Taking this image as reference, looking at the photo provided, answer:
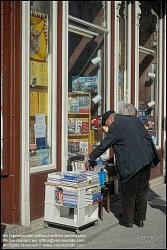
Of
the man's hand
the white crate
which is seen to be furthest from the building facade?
the man's hand

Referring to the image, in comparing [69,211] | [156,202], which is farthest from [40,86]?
[156,202]

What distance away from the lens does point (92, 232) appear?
6309mm

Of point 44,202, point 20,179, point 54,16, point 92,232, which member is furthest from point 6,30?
point 92,232

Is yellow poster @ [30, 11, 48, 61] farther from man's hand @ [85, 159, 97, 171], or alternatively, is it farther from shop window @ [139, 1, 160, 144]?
shop window @ [139, 1, 160, 144]

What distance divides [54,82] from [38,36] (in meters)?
0.66

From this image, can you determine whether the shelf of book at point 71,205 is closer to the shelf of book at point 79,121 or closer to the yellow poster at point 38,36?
the shelf of book at point 79,121

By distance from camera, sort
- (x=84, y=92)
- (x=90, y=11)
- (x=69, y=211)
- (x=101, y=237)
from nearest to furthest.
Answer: (x=101, y=237) < (x=69, y=211) < (x=84, y=92) < (x=90, y=11)

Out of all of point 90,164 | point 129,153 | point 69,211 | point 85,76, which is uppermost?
point 85,76

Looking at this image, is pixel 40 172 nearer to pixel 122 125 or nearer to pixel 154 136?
pixel 122 125

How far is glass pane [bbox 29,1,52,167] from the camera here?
257 inches

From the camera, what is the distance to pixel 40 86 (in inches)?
263

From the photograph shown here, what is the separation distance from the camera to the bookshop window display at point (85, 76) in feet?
24.7

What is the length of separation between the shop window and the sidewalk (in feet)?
11.7

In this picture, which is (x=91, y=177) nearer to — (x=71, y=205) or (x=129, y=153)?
(x=71, y=205)
